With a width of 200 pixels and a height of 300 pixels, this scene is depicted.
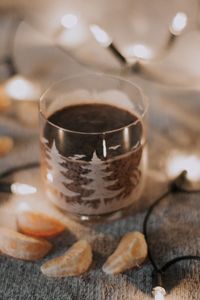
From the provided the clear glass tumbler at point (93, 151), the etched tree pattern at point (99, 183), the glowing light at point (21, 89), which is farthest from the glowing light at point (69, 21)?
the etched tree pattern at point (99, 183)

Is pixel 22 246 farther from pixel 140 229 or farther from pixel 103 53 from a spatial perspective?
pixel 103 53

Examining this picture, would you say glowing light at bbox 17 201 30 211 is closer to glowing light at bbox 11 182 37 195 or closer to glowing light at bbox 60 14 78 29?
glowing light at bbox 11 182 37 195

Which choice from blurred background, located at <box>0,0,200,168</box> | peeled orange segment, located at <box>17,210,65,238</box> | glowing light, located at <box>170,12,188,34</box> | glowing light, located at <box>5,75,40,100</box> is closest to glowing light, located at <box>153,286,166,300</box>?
peeled orange segment, located at <box>17,210,65,238</box>

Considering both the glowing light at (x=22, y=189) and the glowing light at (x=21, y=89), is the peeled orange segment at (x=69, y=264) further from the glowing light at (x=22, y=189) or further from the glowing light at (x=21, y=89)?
the glowing light at (x=21, y=89)

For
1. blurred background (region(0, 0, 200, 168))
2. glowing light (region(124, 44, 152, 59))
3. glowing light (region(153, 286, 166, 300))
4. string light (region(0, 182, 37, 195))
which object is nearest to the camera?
glowing light (region(153, 286, 166, 300))

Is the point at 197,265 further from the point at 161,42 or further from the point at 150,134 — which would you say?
the point at 161,42

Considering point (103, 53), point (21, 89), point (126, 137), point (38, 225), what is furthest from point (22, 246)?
point (103, 53)
